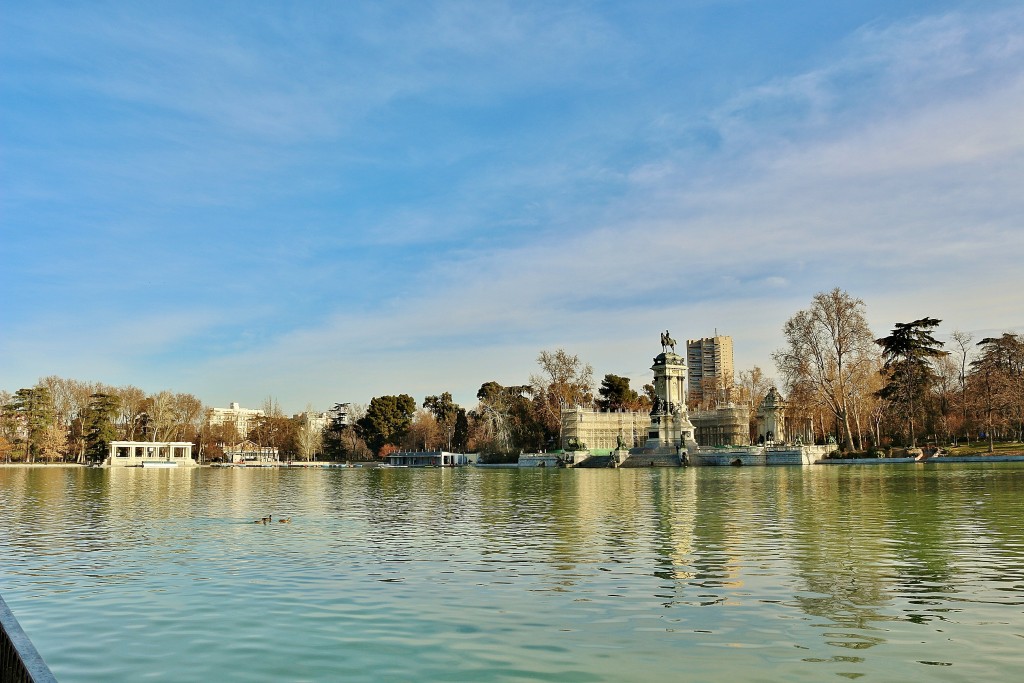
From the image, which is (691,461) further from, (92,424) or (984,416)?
(92,424)

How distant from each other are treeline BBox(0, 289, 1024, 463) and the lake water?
54654mm

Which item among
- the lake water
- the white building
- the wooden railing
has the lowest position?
the white building

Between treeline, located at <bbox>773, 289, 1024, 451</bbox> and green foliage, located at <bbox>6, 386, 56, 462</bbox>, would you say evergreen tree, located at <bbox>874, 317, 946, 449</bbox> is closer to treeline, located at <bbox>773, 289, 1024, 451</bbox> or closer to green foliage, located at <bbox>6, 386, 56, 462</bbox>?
treeline, located at <bbox>773, 289, 1024, 451</bbox>

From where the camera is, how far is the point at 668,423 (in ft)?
294

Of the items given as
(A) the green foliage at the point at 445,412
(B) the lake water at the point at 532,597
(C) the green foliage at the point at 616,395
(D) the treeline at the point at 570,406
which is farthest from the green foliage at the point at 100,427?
(B) the lake water at the point at 532,597

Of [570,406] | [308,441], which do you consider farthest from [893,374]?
[308,441]

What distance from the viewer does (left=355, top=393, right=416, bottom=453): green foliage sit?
13050 centimetres

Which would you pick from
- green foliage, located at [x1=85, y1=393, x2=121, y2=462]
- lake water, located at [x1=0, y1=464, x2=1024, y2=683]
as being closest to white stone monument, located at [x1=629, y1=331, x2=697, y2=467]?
lake water, located at [x1=0, y1=464, x2=1024, y2=683]

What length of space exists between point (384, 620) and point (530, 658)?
9.30 feet

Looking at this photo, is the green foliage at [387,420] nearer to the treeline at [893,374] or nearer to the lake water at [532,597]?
the treeline at [893,374]

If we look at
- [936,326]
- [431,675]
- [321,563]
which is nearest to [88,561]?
[321,563]

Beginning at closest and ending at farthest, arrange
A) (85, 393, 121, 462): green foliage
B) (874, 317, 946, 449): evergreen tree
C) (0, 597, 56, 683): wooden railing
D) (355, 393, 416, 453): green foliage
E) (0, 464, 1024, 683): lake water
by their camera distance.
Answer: (0, 597, 56, 683): wooden railing, (0, 464, 1024, 683): lake water, (874, 317, 946, 449): evergreen tree, (85, 393, 121, 462): green foliage, (355, 393, 416, 453): green foliage

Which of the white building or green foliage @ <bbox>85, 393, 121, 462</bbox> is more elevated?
green foliage @ <bbox>85, 393, 121, 462</bbox>

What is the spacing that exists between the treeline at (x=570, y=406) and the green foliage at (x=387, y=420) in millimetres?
225
